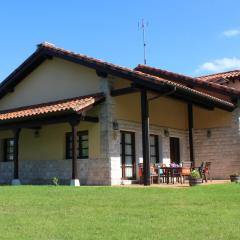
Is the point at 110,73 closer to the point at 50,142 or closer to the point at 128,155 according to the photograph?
the point at 128,155

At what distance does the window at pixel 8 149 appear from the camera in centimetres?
1897

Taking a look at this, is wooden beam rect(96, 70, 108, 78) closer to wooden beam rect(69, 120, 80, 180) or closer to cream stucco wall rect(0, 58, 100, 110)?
cream stucco wall rect(0, 58, 100, 110)

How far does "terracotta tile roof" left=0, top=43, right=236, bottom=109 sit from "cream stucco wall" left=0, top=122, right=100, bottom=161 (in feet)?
7.03

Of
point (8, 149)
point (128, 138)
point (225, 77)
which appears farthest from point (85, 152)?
point (225, 77)

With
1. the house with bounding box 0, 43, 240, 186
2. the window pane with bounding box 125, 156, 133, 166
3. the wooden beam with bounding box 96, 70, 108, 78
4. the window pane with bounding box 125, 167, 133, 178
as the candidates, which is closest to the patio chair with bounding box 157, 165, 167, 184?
the house with bounding box 0, 43, 240, 186

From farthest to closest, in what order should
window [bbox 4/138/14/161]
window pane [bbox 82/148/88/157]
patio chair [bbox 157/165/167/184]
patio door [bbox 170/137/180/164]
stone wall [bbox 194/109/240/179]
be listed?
1. patio door [bbox 170/137/180/164]
2. window [bbox 4/138/14/161]
3. stone wall [bbox 194/109/240/179]
4. window pane [bbox 82/148/88/157]
5. patio chair [bbox 157/165/167/184]

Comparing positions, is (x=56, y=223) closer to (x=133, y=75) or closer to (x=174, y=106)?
(x=133, y=75)

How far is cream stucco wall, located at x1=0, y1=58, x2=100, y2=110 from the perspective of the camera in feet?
55.4

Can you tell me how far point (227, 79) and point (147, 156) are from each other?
8.71m

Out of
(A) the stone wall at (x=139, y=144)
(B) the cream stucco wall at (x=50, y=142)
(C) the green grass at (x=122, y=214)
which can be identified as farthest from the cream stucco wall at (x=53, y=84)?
(C) the green grass at (x=122, y=214)

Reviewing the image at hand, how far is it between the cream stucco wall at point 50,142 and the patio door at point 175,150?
471cm

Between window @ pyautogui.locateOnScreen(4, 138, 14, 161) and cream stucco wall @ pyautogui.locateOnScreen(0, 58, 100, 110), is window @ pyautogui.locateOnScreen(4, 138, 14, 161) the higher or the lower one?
the lower one

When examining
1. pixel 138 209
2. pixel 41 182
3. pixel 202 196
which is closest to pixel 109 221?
pixel 138 209

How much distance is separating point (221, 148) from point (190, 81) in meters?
3.17
